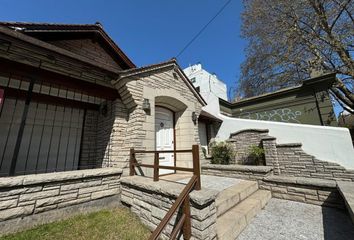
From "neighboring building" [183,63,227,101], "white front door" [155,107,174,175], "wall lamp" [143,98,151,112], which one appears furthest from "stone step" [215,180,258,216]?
"neighboring building" [183,63,227,101]

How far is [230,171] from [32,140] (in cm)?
569

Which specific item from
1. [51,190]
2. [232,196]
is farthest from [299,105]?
[51,190]

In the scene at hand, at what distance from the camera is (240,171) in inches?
179

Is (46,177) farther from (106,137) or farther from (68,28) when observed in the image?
(68,28)

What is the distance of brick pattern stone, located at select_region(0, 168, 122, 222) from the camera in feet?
7.87

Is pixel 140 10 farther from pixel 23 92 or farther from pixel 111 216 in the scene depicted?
pixel 111 216

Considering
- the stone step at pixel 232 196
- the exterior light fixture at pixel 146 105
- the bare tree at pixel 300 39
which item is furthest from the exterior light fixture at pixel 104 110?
the bare tree at pixel 300 39

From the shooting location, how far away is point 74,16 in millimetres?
6098

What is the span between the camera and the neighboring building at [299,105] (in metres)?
6.20

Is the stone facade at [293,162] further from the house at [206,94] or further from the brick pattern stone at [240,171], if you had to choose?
the house at [206,94]

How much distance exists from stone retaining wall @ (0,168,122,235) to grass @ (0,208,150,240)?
0.57 feet

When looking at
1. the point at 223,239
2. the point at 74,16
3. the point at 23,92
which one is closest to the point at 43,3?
the point at 74,16

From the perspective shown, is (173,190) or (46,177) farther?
(46,177)

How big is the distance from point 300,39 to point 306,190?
25.2ft
